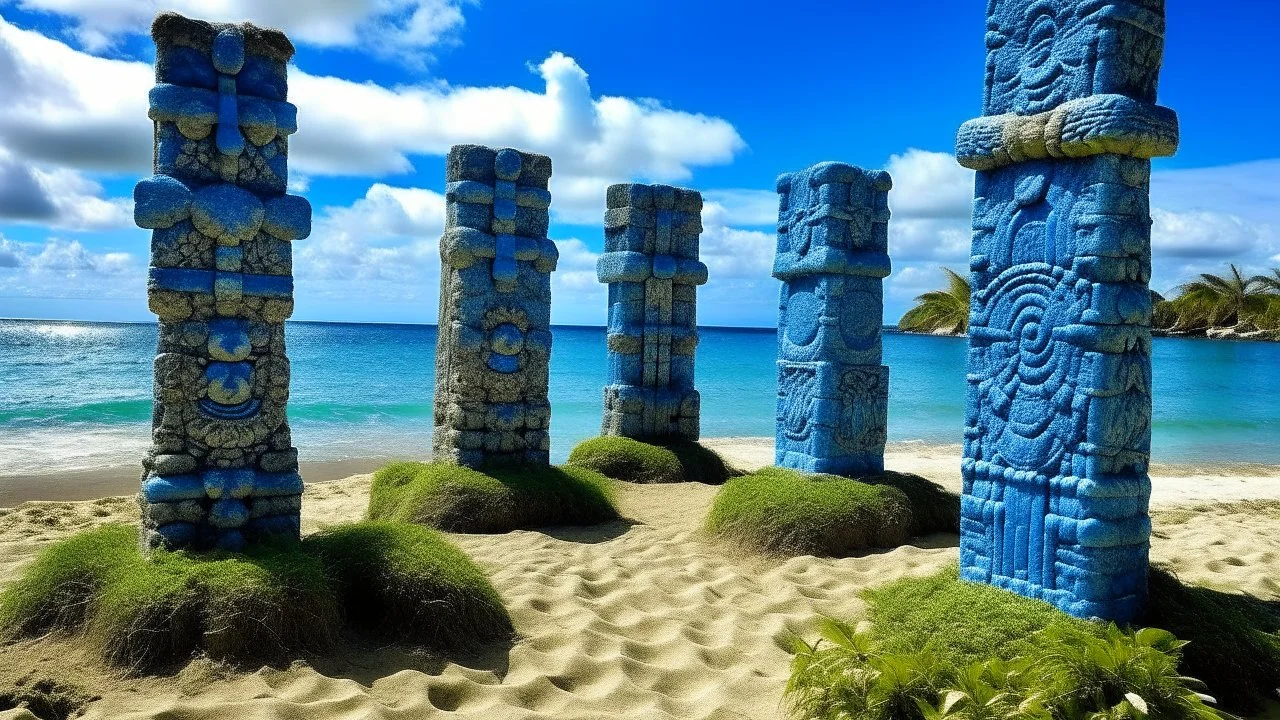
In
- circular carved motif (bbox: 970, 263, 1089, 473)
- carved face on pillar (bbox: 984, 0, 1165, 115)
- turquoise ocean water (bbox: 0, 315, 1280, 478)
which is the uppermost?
carved face on pillar (bbox: 984, 0, 1165, 115)

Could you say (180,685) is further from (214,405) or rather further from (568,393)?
(568,393)

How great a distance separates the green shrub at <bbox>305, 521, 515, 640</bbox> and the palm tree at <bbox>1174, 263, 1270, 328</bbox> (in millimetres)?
44786

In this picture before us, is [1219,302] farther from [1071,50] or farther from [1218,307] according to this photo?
[1071,50]

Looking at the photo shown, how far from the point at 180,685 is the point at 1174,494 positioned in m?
11.9

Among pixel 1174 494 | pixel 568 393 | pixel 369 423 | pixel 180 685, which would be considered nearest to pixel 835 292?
pixel 180 685

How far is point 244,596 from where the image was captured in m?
4.20

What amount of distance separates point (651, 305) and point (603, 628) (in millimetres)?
6168

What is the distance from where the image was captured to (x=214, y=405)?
194 inches

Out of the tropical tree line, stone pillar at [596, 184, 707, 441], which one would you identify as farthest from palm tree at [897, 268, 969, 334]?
stone pillar at [596, 184, 707, 441]

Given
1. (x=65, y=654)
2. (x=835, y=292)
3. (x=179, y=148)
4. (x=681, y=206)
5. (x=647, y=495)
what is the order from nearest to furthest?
1. (x=65, y=654)
2. (x=179, y=148)
3. (x=835, y=292)
4. (x=647, y=495)
5. (x=681, y=206)

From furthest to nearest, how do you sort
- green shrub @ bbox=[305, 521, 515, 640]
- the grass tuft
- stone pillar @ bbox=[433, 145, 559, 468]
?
stone pillar @ bbox=[433, 145, 559, 468]
green shrub @ bbox=[305, 521, 515, 640]
the grass tuft

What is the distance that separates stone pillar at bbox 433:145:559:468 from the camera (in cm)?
796

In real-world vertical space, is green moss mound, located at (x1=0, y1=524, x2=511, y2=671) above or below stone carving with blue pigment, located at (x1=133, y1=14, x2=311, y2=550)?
below

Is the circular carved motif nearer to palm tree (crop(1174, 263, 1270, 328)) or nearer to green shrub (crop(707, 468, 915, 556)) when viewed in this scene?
green shrub (crop(707, 468, 915, 556))
